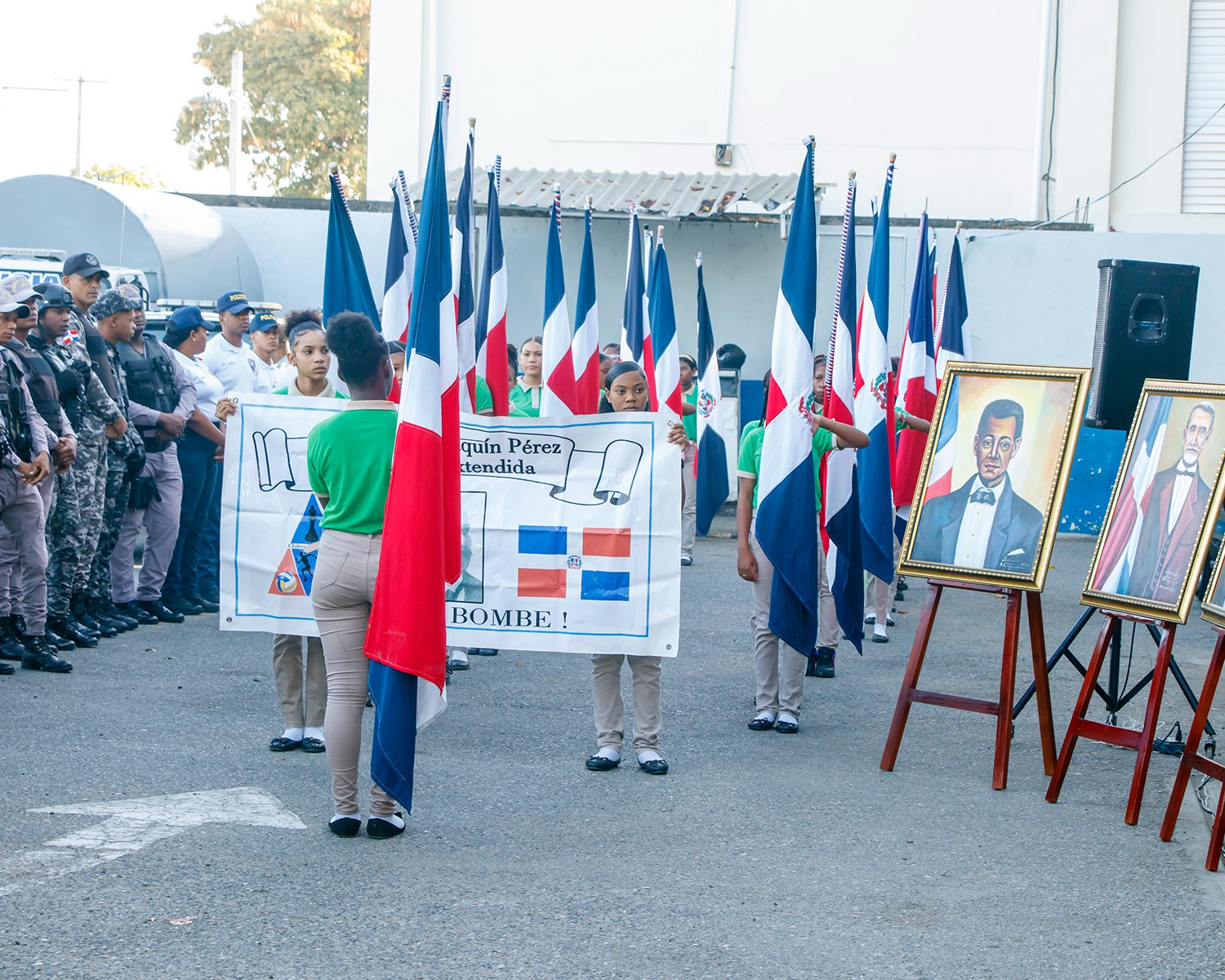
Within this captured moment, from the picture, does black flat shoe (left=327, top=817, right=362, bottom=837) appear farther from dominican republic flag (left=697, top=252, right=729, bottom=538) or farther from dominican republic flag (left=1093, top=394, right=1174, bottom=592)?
dominican republic flag (left=697, top=252, right=729, bottom=538)

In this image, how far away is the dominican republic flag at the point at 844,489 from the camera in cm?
758

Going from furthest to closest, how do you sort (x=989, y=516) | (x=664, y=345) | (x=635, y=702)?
(x=664, y=345) < (x=989, y=516) < (x=635, y=702)

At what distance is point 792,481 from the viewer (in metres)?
7.16

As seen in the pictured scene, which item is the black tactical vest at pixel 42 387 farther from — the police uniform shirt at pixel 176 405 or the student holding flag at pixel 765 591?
the student holding flag at pixel 765 591

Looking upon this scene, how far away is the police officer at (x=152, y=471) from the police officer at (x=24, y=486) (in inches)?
55.2

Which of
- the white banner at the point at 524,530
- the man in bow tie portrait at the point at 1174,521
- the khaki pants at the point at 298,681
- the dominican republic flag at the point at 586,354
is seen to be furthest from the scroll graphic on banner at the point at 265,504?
the man in bow tie portrait at the point at 1174,521

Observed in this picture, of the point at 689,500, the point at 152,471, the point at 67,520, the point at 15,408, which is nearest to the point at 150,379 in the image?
the point at 152,471

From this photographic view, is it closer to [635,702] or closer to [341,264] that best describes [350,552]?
[635,702]

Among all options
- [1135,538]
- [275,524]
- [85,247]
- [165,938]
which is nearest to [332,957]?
[165,938]

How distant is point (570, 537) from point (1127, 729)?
2.73 meters

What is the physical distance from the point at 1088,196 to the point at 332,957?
18.8m

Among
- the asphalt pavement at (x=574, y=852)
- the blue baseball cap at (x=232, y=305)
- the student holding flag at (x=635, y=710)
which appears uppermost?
the blue baseball cap at (x=232, y=305)

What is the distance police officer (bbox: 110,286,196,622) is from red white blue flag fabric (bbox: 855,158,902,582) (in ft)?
15.6

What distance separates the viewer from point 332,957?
4.09 meters
